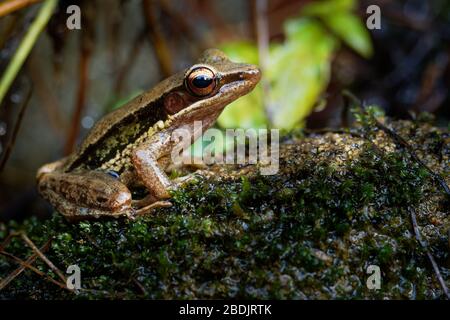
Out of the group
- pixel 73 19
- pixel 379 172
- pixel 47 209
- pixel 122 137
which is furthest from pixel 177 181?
pixel 47 209

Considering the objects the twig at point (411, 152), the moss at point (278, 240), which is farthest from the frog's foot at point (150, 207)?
the twig at point (411, 152)

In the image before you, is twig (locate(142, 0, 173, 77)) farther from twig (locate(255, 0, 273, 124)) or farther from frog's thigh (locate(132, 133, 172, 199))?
frog's thigh (locate(132, 133, 172, 199))

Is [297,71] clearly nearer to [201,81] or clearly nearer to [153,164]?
[201,81]

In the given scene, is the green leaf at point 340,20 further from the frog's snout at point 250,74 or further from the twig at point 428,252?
the twig at point 428,252

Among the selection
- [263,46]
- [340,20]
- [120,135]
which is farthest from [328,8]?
[120,135]

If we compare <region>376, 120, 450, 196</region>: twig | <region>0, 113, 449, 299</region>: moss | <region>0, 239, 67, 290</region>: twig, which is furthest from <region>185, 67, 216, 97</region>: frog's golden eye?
<region>0, 239, 67, 290</region>: twig
